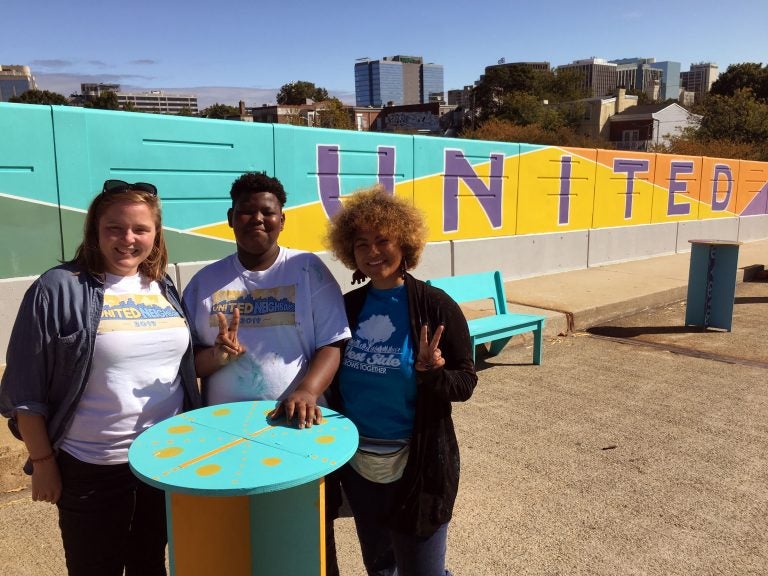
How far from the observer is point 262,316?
213 centimetres

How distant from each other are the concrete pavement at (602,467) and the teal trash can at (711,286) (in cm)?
42

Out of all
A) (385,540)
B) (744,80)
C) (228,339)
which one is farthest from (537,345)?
(744,80)

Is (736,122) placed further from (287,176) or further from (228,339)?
(228,339)

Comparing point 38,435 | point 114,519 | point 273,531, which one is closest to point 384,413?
point 273,531

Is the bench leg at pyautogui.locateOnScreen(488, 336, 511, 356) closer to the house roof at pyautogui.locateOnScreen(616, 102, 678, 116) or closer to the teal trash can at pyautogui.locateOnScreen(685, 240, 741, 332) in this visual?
the teal trash can at pyautogui.locateOnScreen(685, 240, 741, 332)

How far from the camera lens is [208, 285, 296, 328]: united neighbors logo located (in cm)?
213

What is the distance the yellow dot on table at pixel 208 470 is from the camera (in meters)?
1.70

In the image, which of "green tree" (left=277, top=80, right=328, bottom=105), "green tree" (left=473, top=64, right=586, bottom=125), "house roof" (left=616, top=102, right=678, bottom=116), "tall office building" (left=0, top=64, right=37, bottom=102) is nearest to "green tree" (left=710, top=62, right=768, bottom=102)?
"house roof" (left=616, top=102, right=678, bottom=116)

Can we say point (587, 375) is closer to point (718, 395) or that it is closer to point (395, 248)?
point (718, 395)

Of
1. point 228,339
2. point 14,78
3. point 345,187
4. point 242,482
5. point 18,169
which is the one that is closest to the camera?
point 242,482

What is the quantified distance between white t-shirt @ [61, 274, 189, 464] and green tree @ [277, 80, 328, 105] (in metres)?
104

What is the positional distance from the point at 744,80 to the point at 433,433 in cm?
7625

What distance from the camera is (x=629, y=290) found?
29.0 ft

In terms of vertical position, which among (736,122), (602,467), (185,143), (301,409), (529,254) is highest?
(736,122)
